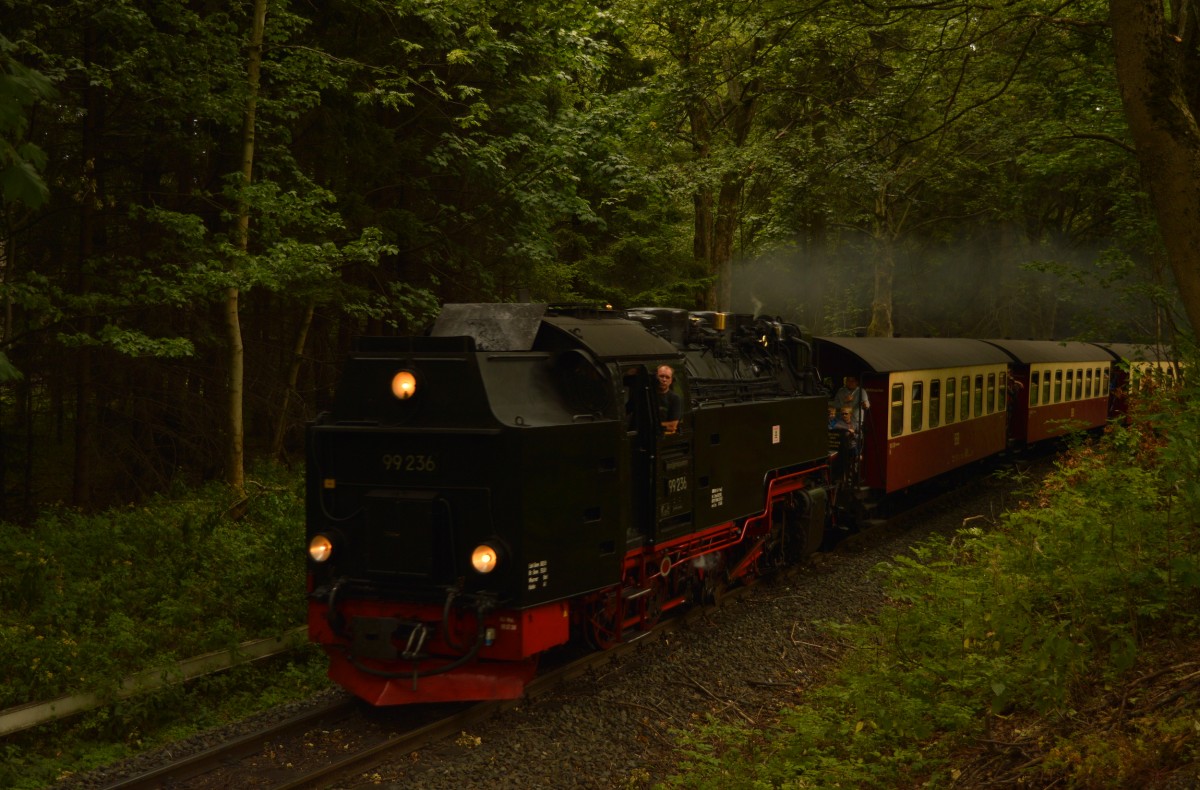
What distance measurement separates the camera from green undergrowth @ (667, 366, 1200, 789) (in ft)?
16.9

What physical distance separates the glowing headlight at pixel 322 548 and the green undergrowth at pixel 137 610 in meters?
1.55

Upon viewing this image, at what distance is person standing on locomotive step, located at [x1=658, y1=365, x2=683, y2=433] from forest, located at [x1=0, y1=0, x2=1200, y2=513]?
12.7 feet

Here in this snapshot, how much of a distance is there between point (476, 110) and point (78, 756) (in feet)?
34.4

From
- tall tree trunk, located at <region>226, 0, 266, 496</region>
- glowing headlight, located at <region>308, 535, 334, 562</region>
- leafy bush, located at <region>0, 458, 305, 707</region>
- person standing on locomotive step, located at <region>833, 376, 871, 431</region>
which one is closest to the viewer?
glowing headlight, located at <region>308, 535, 334, 562</region>

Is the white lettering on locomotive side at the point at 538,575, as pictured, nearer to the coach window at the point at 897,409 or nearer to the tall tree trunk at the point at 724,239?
the coach window at the point at 897,409

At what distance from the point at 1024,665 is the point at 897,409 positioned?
27.8ft

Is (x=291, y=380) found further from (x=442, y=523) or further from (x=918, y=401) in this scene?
(x=442, y=523)

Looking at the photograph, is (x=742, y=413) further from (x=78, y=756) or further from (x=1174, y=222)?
(x=78, y=756)

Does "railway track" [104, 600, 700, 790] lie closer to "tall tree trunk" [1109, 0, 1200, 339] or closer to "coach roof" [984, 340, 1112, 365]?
"tall tree trunk" [1109, 0, 1200, 339]

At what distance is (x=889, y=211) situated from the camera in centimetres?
2506

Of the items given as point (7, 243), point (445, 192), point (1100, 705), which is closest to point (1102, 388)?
point (445, 192)

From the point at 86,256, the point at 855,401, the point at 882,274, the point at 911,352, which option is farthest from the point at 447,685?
the point at 882,274

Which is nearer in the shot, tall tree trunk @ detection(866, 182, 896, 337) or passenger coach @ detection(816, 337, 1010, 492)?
passenger coach @ detection(816, 337, 1010, 492)

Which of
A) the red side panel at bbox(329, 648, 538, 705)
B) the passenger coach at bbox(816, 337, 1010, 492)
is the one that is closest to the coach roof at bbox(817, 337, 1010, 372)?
the passenger coach at bbox(816, 337, 1010, 492)
